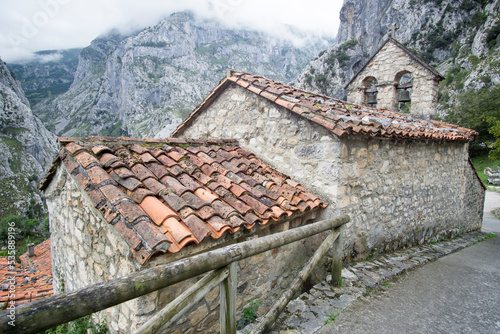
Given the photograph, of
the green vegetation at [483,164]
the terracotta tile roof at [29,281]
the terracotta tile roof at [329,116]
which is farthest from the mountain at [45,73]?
the green vegetation at [483,164]

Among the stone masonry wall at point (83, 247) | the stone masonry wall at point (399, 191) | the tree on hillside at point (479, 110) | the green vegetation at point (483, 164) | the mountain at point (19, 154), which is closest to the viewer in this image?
the stone masonry wall at point (83, 247)

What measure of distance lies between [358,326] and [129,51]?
97.5 meters

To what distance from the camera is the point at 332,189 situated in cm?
389

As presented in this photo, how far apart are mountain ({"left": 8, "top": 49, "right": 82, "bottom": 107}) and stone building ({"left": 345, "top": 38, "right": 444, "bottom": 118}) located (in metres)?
126

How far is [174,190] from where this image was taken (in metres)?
3.11

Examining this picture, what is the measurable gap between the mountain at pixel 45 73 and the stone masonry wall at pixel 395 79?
413ft

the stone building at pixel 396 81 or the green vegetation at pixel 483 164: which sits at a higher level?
the stone building at pixel 396 81

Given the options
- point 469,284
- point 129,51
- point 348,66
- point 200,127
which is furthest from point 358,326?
point 129,51

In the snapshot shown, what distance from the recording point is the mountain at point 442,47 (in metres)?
32.8

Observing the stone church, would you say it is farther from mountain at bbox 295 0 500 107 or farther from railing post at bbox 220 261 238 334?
mountain at bbox 295 0 500 107

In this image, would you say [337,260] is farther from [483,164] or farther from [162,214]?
[483,164]

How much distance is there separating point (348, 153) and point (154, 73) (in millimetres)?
88447

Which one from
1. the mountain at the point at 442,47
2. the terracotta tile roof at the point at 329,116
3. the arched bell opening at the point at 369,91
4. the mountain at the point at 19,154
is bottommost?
the mountain at the point at 19,154

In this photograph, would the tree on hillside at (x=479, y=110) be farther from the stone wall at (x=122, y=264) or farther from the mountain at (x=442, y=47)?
the stone wall at (x=122, y=264)
